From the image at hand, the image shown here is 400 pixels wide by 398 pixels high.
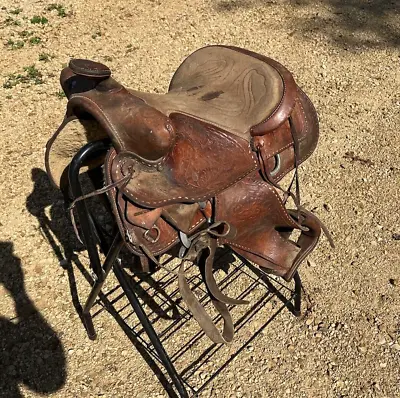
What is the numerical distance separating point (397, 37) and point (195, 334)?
348 cm

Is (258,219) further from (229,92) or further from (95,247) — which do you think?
(95,247)

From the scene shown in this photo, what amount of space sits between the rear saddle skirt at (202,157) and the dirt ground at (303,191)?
2.07 ft

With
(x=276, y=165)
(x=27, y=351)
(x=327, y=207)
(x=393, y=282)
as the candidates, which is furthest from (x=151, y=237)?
(x=327, y=207)

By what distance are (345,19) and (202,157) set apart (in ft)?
12.4

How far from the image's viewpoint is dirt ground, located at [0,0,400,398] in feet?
7.20

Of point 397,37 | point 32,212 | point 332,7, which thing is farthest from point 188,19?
point 32,212

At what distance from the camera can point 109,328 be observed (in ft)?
7.68

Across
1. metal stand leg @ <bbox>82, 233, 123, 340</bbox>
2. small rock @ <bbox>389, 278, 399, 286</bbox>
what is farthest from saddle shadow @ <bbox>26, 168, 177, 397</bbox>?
small rock @ <bbox>389, 278, 399, 286</bbox>

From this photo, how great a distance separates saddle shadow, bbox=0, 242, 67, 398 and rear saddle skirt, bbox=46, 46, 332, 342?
0.84 m

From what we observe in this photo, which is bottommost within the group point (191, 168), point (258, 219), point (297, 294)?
point (297, 294)

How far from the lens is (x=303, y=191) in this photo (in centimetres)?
304

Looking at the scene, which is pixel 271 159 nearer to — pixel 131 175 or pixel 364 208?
pixel 131 175

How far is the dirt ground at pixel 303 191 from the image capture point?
7.20ft

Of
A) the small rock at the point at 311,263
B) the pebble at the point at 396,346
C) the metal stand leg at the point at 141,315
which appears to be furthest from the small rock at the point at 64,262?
the pebble at the point at 396,346
